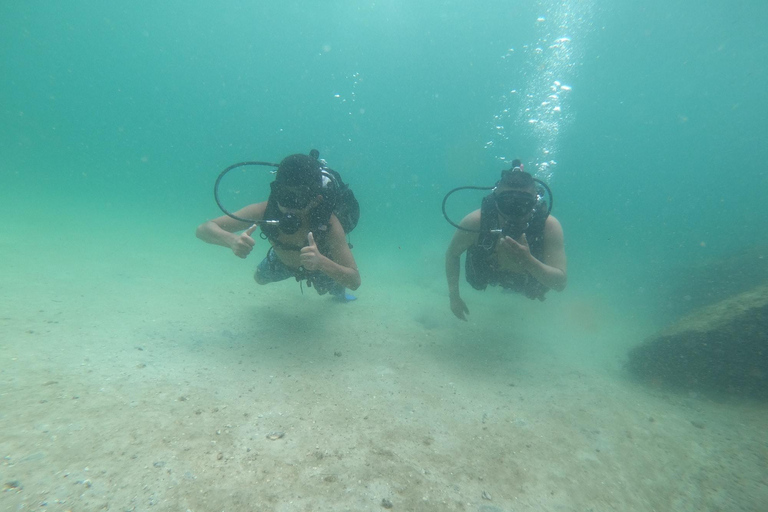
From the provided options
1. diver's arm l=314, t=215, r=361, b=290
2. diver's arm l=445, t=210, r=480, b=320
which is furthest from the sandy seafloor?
diver's arm l=314, t=215, r=361, b=290

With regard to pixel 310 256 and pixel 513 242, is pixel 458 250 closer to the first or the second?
pixel 513 242

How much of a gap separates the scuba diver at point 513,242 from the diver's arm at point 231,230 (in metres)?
2.94

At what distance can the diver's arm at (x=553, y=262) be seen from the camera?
4.39 metres

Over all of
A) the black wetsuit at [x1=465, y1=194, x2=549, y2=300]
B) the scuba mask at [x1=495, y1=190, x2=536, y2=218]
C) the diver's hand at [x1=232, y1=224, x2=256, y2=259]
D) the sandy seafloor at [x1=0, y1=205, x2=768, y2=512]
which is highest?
Answer: the scuba mask at [x1=495, y1=190, x2=536, y2=218]

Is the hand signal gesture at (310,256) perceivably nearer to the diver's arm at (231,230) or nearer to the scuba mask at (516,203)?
the diver's arm at (231,230)

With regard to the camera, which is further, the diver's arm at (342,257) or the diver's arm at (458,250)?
the diver's arm at (458,250)

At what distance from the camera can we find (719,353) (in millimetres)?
4902

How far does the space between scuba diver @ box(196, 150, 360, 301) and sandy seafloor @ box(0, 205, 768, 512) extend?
1.23 metres

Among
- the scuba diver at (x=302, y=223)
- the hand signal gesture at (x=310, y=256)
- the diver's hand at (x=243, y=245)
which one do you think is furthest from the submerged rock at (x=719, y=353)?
the diver's hand at (x=243, y=245)

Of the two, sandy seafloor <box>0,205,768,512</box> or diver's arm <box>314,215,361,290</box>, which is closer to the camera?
sandy seafloor <box>0,205,768,512</box>

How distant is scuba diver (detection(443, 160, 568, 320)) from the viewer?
4.38 m

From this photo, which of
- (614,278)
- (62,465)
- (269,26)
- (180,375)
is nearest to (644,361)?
(180,375)

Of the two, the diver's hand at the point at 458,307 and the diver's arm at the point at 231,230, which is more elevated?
the diver's arm at the point at 231,230

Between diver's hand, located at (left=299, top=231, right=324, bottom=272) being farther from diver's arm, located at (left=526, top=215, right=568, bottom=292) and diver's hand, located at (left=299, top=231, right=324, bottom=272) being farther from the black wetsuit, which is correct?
diver's arm, located at (left=526, top=215, right=568, bottom=292)
